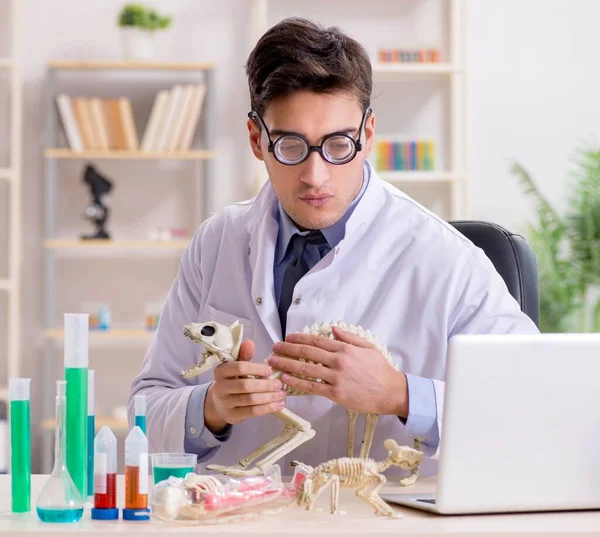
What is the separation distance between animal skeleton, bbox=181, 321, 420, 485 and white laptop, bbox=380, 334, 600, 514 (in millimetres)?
293

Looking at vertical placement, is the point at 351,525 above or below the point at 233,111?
below

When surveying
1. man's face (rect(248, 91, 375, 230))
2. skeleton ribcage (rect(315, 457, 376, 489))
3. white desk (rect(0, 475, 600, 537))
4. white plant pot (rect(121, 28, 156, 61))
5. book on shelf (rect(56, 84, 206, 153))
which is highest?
white plant pot (rect(121, 28, 156, 61))

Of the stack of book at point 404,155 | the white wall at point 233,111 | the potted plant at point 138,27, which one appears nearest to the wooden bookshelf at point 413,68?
the white wall at point 233,111

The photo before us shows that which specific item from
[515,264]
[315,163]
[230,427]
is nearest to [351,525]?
[230,427]

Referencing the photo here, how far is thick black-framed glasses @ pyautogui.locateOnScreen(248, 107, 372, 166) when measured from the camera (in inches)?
59.7

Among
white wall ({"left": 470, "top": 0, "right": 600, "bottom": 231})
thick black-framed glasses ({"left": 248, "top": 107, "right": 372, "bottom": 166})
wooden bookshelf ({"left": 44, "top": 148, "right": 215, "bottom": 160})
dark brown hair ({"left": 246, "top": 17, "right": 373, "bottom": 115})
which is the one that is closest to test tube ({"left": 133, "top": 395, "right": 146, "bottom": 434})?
thick black-framed glasses ({"left": 248, "top": 107, "right": 372, "bottom": 166})

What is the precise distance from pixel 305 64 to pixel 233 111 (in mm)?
2733

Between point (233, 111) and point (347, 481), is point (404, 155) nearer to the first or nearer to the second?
point (233, 111)

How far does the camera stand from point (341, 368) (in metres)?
1.31

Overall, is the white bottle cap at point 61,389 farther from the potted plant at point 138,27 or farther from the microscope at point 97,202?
the potted plant at point 138,27

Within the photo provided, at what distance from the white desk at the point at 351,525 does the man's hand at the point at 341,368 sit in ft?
0.71

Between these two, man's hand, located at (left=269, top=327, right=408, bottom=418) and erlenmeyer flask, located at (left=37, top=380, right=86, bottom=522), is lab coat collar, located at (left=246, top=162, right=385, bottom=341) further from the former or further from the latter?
erlenmeyer flask, located at (left=37, top=380, right=86, bottom=522)

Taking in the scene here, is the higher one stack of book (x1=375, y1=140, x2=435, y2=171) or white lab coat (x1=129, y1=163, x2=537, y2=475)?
stack of book (x1=375, y1=140, x2=435, y2=171)

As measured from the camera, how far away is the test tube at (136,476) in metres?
1.05
